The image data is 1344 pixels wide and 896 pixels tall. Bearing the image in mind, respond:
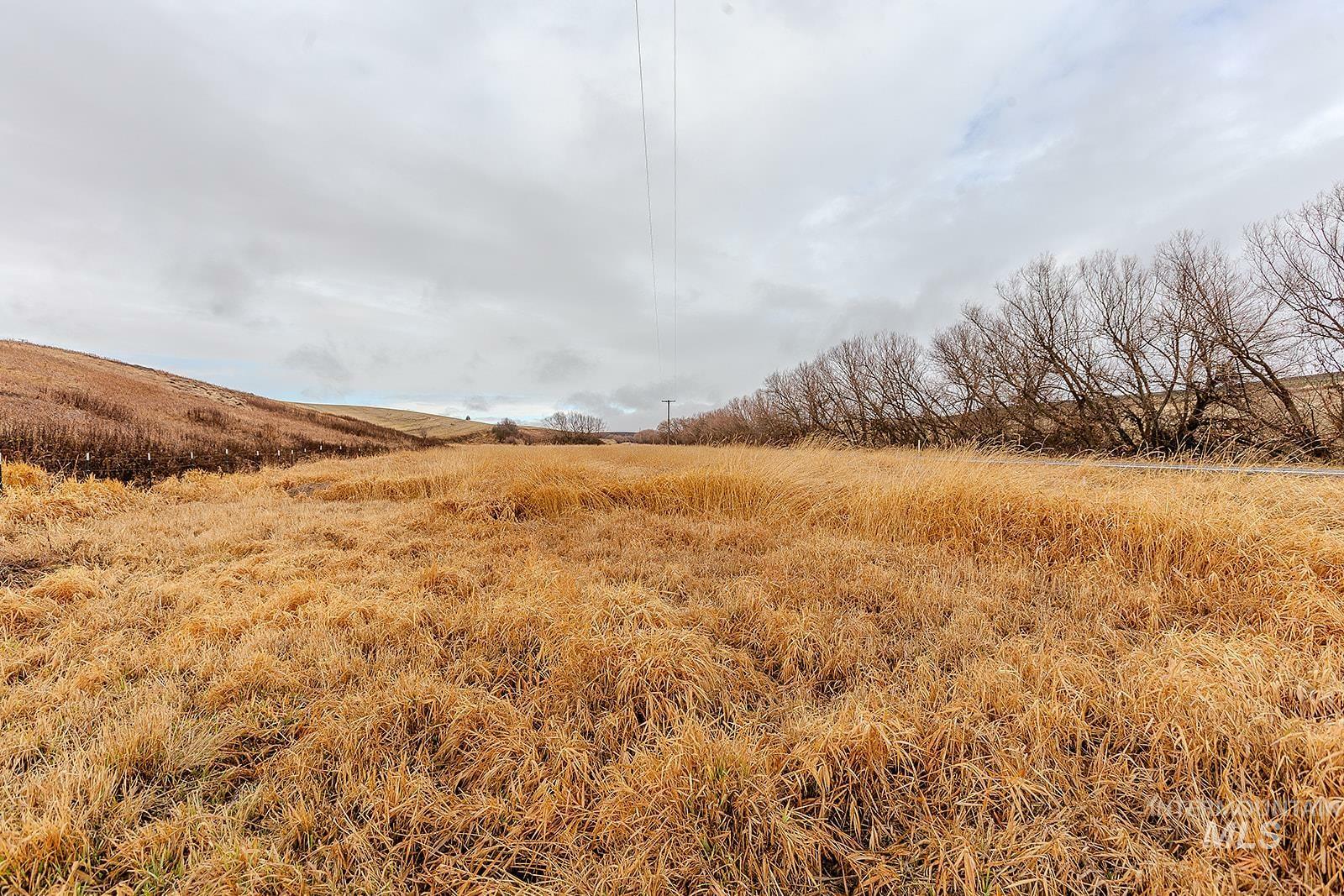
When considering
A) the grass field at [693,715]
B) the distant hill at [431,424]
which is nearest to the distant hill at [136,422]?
Answer: the grass field at [693,715]

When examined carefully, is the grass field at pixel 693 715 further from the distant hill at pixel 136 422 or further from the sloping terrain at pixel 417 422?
the sloping terrain at pixel 417 422

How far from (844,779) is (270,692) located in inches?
108

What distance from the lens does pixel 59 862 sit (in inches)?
52.6

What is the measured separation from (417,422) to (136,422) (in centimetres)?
5050

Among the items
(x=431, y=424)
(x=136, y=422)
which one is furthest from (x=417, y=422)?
(x=136, y=422)

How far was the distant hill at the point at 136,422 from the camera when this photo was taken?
980cm

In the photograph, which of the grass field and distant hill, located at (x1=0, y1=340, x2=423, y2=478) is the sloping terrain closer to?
distant hill, located at (x1=0, y1=340, x2=423, y2=478)

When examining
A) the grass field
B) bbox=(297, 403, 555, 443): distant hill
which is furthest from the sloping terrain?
the grass field

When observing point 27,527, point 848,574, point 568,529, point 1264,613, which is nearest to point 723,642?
point 848,574

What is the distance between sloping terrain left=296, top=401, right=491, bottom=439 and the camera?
55219mm

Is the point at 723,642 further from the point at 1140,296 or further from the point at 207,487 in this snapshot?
the point at 1140,296

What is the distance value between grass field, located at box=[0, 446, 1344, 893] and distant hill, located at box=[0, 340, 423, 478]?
8859 mm

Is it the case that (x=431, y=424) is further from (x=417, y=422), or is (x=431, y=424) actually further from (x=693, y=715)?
(x=693, y=715)

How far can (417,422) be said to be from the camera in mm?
62188
